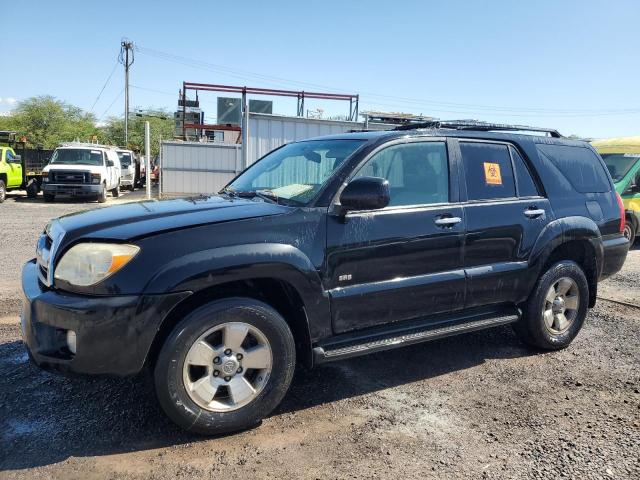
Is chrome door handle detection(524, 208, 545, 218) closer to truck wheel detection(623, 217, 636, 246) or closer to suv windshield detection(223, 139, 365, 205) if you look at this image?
suv windshield detection(223, 139, 365, 205)

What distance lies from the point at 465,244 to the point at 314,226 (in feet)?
4.22

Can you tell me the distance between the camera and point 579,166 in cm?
486

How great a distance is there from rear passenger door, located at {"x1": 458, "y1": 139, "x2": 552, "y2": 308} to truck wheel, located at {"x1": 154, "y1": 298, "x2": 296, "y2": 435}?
165cm

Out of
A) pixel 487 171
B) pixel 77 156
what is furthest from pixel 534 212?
pixel 77 156

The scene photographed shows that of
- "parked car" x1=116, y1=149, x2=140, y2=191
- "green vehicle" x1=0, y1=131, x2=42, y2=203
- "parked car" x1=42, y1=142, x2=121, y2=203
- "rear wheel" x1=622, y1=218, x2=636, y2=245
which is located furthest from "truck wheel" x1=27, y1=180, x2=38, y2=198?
"rear wheel" x1=622, y1=218, x2=636, y2=245

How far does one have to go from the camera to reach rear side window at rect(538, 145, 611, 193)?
15.4 ft

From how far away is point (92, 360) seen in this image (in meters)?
2.75

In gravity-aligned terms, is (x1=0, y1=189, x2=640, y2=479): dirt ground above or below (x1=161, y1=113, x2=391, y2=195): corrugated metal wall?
below

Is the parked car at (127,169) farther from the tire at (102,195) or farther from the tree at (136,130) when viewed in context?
the tree at (136,130)

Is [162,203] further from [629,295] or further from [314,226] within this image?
[629,295]

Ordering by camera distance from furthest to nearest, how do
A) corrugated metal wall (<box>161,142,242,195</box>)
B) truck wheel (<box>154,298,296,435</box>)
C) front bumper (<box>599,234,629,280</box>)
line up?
corrugated metal wall (<box>161,142,242,195</box>) < front bumper (<box>599,234,629,280</box>) < truck wheel (<box>154,298,296,435</box>)

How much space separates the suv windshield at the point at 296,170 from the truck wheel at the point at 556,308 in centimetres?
208

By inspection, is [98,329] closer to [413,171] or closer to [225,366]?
[225,366]

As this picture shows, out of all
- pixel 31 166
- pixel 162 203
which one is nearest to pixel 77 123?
pixel 31 166
